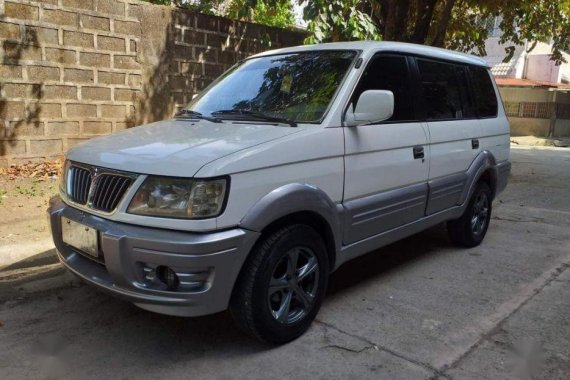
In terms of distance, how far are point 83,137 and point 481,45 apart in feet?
29.9

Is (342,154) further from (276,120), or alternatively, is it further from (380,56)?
(380,56)

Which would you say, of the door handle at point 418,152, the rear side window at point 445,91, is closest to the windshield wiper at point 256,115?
the door handle at point 418,152

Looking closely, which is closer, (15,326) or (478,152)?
(15,326)

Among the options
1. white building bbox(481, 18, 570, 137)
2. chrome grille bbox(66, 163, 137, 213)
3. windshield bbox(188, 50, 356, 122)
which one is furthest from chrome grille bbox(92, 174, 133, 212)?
white building bbox(481, 18, 570, 137)

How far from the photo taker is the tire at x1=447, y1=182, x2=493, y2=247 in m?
5.05

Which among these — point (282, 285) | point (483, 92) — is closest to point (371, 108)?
point (282, 285)

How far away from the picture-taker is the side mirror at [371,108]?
10.9ft

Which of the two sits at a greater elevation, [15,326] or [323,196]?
[323,196]

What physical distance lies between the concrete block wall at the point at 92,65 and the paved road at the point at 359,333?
133 inches

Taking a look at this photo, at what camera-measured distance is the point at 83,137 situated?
698cm

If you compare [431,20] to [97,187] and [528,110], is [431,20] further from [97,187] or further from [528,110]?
[528,110]

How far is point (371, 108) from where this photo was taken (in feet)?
11.0

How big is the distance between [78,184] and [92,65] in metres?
4.29

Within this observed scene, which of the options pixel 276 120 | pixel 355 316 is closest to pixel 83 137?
pixel 276 120
